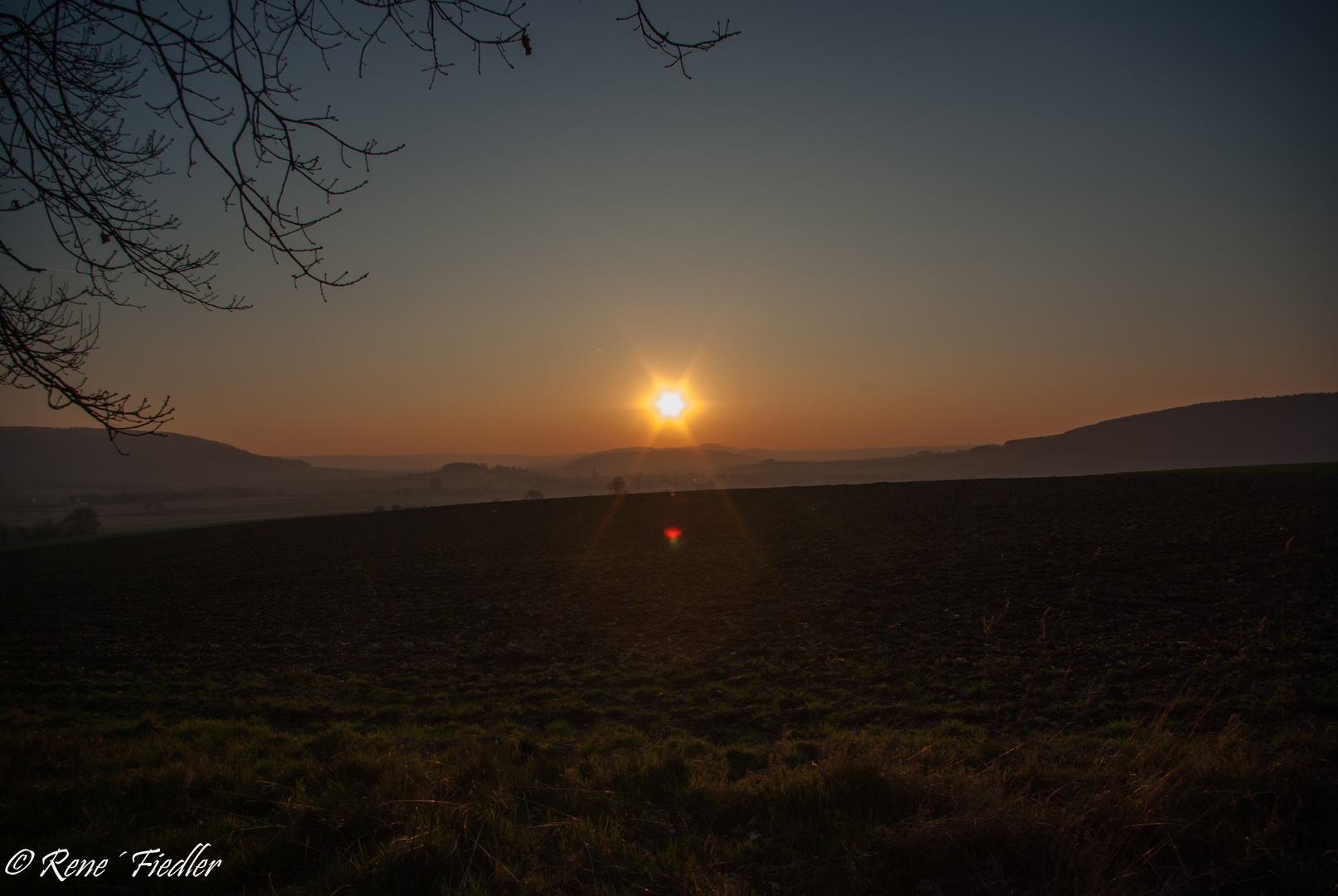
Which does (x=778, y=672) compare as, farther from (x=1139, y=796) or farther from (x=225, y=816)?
(x=225, y=816)

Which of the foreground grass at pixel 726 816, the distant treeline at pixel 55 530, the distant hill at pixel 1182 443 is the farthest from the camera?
the distant hill at pixel 1182 443

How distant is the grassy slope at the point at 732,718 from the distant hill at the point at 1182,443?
140m

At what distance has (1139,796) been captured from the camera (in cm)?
422

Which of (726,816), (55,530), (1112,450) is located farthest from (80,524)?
(1112,450)

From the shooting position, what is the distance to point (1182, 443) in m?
158

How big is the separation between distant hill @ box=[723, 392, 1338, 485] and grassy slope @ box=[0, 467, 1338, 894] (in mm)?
140002

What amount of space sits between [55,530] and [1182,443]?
224279mm

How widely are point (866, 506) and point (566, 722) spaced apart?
97.6 feet

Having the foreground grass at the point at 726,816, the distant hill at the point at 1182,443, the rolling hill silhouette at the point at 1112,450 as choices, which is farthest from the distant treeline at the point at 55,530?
the distant hill at the point at 1182,443

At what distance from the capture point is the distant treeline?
72.1 metres

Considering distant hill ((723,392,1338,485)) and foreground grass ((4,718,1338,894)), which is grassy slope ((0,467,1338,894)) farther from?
distant hill ((723,392,1338,485))

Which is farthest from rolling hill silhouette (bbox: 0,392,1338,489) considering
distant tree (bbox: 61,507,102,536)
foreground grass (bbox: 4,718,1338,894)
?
foreground grass (bbox: 4,718,1338,894)

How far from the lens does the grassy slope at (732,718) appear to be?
3896mm

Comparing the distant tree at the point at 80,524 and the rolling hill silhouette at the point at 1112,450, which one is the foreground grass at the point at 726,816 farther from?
the rolling hill silhouette at the point at 1112,450
